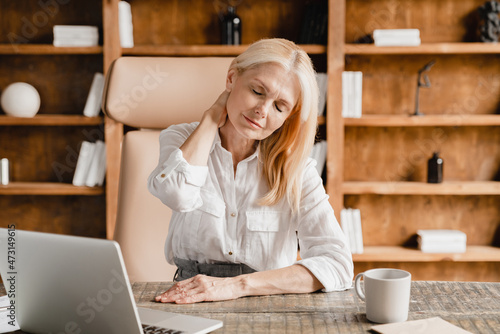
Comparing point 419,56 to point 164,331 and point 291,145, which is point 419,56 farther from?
point 164,331

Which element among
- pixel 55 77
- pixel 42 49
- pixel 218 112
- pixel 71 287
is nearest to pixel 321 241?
pixel 218 112

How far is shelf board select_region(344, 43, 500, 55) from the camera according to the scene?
8.18 feet

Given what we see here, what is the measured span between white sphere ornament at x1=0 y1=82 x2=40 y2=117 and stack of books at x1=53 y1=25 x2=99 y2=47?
0.88ft

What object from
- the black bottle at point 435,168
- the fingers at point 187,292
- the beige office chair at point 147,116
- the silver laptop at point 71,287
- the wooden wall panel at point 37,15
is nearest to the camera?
the silver laptop at point 71,287

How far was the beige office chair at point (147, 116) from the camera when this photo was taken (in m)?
1.56

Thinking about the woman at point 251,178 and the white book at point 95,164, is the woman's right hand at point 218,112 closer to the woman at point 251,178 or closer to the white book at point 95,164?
the woman at point 251,178

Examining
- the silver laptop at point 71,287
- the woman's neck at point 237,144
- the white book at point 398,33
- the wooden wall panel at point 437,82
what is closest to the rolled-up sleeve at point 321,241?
the woman's neck at point 237,144

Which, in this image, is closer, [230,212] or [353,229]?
[230,212]

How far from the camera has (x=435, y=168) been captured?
260 centimetres

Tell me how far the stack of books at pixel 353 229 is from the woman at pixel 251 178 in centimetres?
116

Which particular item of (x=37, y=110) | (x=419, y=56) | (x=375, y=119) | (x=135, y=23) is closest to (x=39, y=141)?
(x=37, y=110)

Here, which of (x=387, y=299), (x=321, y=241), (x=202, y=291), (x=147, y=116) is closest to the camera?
(x=387, y=299)

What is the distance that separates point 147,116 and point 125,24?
1074 mm

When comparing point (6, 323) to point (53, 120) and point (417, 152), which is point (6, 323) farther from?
point (417, 152)
